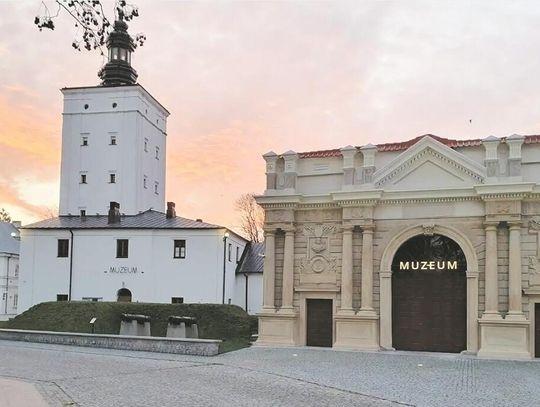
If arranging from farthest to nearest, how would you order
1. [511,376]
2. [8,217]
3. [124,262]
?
[8,217]
[124,262]
[511,376]

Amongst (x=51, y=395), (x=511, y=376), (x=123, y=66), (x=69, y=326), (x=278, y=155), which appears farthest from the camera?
(x=123, y=66)

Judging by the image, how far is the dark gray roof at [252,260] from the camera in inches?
1707

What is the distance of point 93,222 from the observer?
139ft

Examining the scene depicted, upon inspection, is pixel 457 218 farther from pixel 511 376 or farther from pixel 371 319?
pixel 511 376

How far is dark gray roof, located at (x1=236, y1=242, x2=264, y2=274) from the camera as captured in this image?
4336 centimetres

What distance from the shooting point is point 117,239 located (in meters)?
40.1

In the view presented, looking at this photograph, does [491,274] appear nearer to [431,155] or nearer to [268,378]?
[431,155]

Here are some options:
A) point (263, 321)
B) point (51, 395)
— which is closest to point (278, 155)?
point (263, 321)

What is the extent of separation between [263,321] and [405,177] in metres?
7.24

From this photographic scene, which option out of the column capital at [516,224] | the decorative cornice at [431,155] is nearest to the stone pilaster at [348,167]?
the decorative cornice at [431,155]

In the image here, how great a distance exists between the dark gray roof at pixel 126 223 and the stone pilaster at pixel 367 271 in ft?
56.6

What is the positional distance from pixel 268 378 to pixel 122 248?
26.5 metres

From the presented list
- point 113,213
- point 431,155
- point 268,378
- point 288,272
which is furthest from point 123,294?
point 268,378

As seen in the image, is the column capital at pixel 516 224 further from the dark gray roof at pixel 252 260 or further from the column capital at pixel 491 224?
the dark gray roof at pixel 252 260
